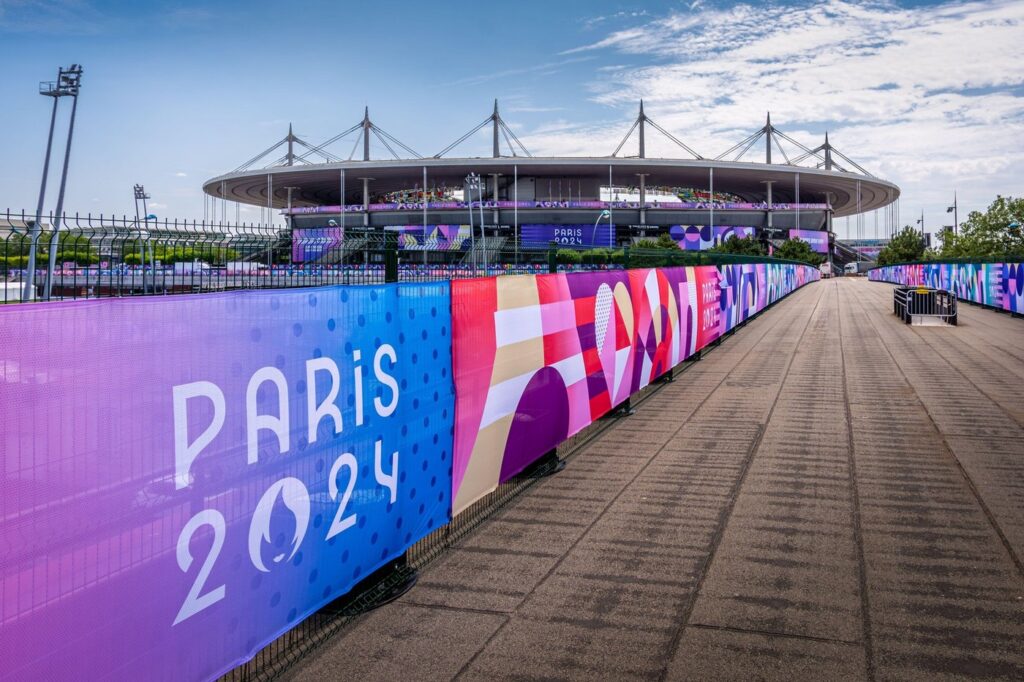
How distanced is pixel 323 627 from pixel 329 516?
→ 720 mm

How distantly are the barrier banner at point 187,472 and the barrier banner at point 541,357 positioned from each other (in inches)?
49.1

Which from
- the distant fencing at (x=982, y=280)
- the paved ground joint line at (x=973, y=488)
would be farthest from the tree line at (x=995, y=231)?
the paved ground joint line at (x=973, y=488)

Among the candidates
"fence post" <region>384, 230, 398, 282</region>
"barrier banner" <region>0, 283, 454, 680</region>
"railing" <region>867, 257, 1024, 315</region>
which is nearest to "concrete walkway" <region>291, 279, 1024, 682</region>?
"barrier banner" <region>0, 283, 454, 680</region>

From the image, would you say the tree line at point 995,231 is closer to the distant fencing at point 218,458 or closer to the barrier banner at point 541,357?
the barrier banner at point 541,357

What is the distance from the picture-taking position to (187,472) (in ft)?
11.7

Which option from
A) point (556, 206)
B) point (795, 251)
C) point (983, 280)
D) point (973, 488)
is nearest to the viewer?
point (973, 488)

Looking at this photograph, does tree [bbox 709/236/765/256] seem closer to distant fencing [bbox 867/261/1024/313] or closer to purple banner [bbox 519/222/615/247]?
purple banner [bbox 519/222/615/247]

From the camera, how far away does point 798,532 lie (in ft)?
21.4

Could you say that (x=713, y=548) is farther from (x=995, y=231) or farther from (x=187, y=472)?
(x=995, y=231)

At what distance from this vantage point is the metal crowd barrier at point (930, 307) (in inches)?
1043

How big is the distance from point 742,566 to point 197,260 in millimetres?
4160

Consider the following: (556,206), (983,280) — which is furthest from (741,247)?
(983,280)

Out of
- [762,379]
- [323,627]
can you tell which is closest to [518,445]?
[323,627]

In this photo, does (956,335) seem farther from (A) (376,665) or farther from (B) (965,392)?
(A) (376,665)
